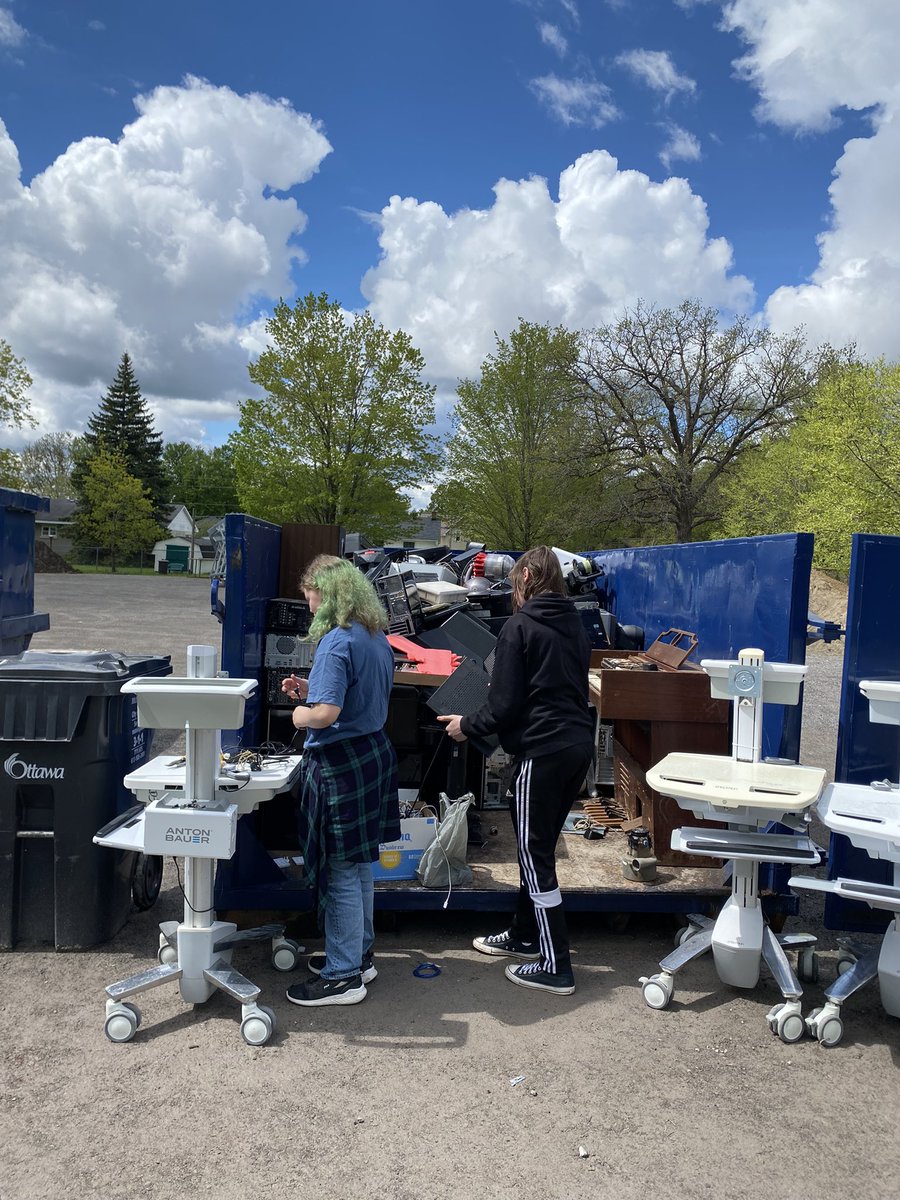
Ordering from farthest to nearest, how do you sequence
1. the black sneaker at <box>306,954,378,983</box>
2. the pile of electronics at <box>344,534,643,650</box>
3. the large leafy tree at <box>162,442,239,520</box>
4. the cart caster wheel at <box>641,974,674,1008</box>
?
1. the large leafy tree at <box>162,442,239,520</box>
2. the pile of electronics at <box>344,534,643,650</box>
3. the black sneaker at <box>306,954,378,983</box>
4. the cart caster wheel at <box>641,974,674,1008</box>

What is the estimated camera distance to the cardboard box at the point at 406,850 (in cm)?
425

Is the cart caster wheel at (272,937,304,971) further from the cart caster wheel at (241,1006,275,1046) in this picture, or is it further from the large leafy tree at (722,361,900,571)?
the large leafy tree at (722,361,900,571)

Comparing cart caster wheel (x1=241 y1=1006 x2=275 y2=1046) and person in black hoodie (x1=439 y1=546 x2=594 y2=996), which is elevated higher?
person in black hoodie (x1=439 y1=546 x2=594 y2=996)

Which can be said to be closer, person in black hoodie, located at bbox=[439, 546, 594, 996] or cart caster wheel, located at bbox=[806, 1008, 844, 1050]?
cart caster wheel, located at bbox=[806, 1008, 844, 1050]

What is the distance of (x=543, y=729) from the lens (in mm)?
3607

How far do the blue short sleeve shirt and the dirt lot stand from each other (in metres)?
Result: 1.20

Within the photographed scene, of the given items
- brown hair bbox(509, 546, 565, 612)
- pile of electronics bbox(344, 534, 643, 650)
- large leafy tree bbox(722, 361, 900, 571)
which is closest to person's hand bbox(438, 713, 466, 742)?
brown hair bbox(509, 546, 565, 612)

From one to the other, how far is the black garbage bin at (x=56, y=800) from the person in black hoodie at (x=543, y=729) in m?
1.70

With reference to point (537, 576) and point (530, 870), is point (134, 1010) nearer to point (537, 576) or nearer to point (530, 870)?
point (530, 870)

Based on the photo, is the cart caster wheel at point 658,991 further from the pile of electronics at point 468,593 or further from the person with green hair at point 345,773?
the pile of electronics at point 468,593

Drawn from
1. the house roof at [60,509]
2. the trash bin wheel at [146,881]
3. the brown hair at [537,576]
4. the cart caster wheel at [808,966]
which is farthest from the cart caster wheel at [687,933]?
the house roof at [60,509]

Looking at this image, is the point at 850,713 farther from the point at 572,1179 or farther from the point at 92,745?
the point at 92,745

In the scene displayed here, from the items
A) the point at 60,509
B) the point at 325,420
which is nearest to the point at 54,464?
the point at 60,509

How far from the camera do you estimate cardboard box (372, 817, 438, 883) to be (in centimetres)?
425
